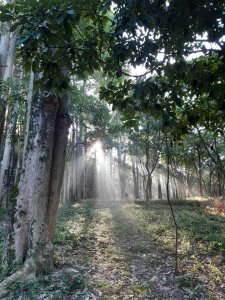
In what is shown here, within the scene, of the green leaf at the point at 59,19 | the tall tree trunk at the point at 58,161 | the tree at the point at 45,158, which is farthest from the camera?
the tall tree trunk at the point at 58,161

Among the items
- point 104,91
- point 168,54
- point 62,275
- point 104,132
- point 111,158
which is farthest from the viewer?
point 111,158

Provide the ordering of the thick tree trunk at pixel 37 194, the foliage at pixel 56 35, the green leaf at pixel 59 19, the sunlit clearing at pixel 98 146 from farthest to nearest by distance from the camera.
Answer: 1. the sunlit clearing at pixel 98 146
2. the thick tree trunk at pixel 37 194
3. the foliage at pixel 56 35
4. the green leaf at pixel 59 19

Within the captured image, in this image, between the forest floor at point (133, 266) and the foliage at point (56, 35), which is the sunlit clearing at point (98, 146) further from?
the foliage at point (56, 35)

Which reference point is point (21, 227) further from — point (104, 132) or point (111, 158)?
point (111, 158)

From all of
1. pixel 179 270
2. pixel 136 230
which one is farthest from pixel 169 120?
pixel 136 230

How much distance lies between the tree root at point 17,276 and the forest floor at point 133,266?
0.10 m

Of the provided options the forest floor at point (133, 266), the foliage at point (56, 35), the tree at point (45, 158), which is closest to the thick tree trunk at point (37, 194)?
the tree at point (45, 158)

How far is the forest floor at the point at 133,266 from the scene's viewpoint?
4074mm

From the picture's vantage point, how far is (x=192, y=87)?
3.38m

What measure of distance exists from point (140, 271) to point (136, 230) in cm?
349

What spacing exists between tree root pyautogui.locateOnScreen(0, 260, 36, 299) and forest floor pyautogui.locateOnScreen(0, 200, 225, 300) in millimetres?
95

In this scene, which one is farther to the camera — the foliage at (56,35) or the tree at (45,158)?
the tree at (45,158)

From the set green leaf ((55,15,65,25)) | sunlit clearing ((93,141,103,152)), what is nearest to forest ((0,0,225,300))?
green leaf ((55,15,65,25))

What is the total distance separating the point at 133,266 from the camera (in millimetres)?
5328
